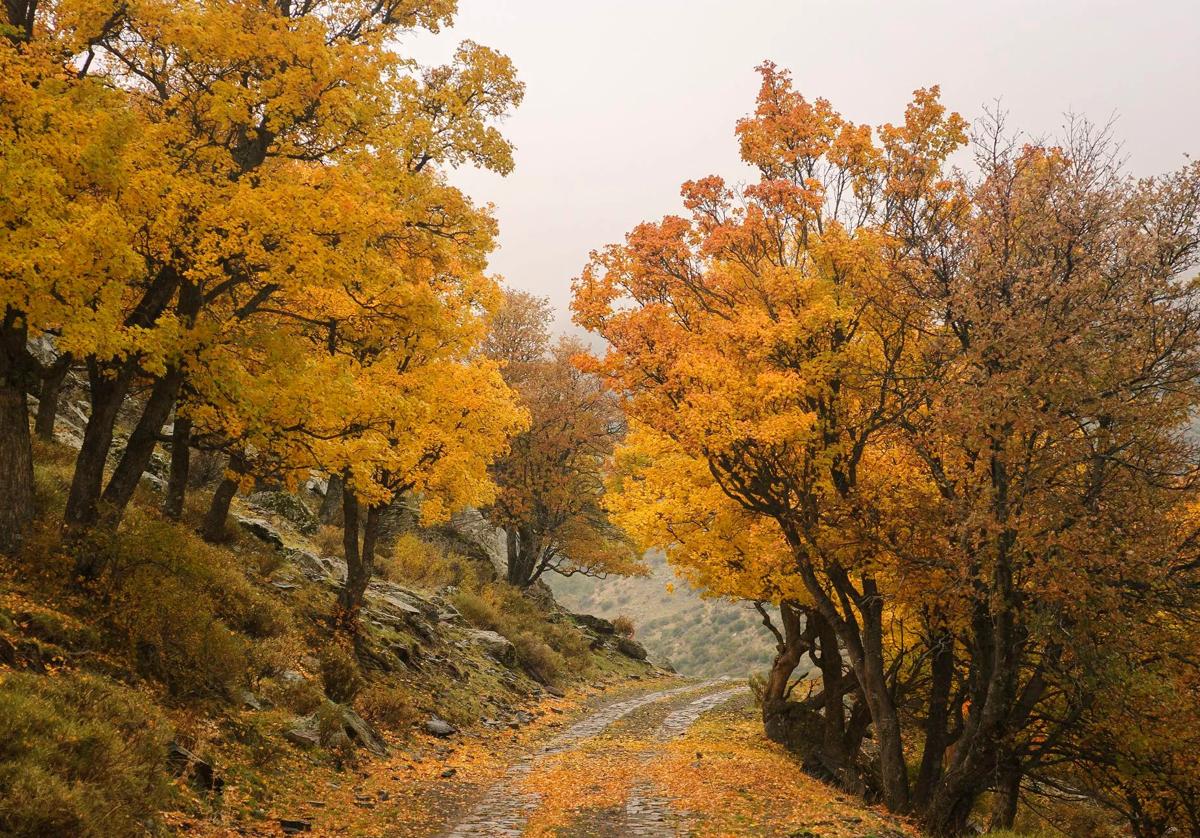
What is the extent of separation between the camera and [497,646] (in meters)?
25.4

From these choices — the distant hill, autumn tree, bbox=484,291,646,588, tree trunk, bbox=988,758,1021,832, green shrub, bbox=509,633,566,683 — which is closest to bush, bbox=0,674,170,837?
tree trunk, bbox=988,758,1021,832

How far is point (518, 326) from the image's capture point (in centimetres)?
3834

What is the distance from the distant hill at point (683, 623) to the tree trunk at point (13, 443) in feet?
190

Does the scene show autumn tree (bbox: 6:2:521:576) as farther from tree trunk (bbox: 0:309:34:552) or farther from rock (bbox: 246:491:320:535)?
rock (bbox: 246:491:320:535)

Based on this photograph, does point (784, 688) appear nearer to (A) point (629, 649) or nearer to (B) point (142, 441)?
(B) point (142, 441)

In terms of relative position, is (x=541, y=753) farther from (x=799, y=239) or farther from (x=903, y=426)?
(x=799, y=239)

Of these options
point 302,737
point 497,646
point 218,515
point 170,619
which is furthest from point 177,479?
point 497,646

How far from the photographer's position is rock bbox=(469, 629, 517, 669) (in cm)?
2511

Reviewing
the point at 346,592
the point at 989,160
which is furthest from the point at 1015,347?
the point at 346,592

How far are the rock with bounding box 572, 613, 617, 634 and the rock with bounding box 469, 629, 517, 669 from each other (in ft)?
49.7

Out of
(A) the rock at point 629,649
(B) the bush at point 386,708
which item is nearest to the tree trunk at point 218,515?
(B) the bush at point 386,708

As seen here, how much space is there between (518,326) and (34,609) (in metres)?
30.2

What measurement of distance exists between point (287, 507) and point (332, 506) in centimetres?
435

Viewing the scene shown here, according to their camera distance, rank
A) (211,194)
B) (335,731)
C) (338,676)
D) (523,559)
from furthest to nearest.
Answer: (523,559) < (338,676) < (335,731) < (211,194)
